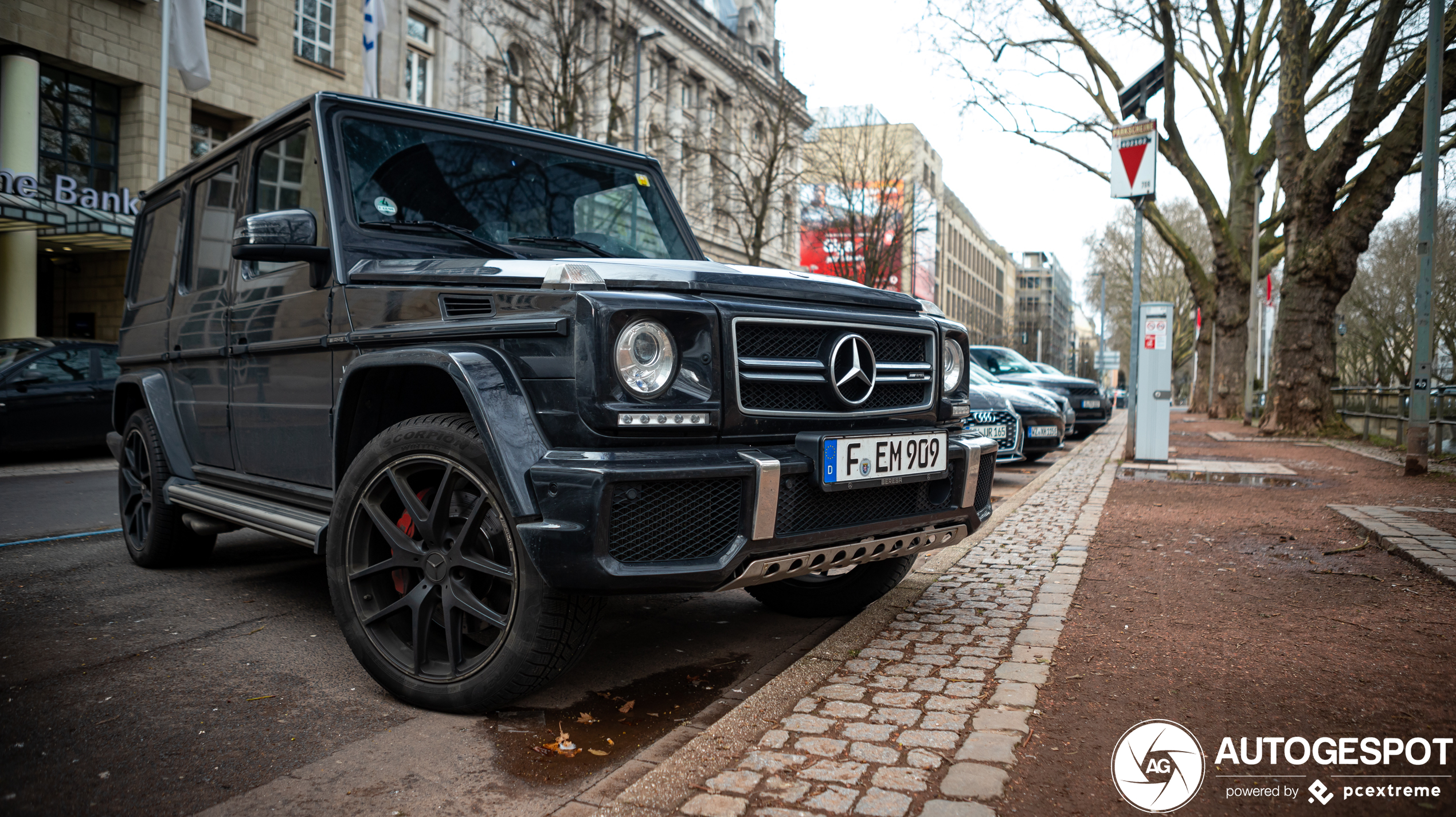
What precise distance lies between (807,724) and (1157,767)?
37.6 inches

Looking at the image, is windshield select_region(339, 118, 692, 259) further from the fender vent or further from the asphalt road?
the asphalt road

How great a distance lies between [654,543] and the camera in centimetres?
276

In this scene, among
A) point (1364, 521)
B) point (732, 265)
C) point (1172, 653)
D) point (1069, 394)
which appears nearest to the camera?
point (732, 265)

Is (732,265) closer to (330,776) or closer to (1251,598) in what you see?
(330,776)

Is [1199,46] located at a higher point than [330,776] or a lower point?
higher

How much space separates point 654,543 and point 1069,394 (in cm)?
1768

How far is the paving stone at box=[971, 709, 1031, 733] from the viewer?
111 inches

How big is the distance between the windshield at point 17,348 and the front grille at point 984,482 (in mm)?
12163

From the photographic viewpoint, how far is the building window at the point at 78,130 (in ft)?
57.1

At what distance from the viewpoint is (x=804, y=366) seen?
3146 mm

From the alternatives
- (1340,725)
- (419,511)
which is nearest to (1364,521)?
(1340,725)

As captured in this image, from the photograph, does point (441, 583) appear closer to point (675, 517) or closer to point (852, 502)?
point (675, 517)

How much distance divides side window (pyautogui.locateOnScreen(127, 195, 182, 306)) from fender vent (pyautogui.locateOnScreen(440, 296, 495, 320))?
2.91m

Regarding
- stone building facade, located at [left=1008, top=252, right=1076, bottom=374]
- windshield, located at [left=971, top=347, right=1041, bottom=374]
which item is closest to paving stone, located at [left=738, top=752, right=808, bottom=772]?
windshield, located at [left=971, top=347, right=1041, bottom=374]
